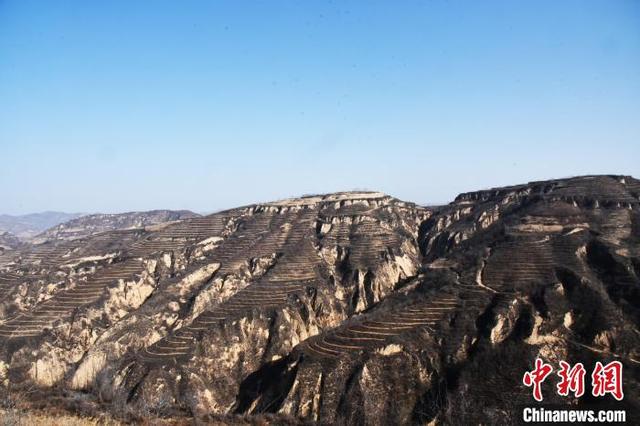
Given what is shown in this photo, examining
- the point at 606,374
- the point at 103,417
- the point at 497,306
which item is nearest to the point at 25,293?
the point at 103,417

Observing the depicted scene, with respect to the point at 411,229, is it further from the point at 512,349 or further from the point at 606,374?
the point at 606,374

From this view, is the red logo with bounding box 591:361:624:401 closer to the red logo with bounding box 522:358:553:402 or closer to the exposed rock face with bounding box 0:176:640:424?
the exposed rock face with bounding box 0:176:640:424

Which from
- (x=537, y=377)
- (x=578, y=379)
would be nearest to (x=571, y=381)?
(x=578, y=379)

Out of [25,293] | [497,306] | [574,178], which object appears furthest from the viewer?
[574,178]

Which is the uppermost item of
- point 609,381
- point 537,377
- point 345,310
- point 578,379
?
point 537,377

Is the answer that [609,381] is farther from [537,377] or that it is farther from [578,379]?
[537,377]

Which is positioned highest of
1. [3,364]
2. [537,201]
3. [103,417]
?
[537,201]

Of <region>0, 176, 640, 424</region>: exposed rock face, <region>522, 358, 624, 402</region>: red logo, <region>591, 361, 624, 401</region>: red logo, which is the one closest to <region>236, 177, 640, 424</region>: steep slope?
<region>0, 176, 640, 424</region>: exposed rock face

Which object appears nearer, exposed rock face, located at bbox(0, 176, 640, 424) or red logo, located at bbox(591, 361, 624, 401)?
red logo, located at bbox(591, 361, 624, 401)
